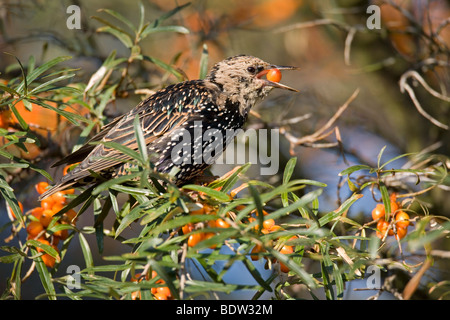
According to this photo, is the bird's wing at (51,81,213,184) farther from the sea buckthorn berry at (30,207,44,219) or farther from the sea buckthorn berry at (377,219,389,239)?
the sea buckthorn berry at (377,219,389,239)

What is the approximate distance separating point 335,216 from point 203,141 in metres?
1.17

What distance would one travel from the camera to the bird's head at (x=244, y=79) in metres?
3.49

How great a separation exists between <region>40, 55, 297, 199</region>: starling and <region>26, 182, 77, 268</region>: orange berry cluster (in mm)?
117

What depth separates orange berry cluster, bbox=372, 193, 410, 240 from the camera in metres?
2.31

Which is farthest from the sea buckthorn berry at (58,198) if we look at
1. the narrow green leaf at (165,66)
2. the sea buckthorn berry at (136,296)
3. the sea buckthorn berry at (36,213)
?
the narrow green leaf at (165,66)

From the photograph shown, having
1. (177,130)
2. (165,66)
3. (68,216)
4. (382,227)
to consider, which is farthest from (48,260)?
(382,227)

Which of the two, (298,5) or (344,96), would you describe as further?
(298,5)

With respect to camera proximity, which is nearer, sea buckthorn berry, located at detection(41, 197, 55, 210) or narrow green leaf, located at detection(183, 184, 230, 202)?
narrow green leaf, located at detection(183, 184, 230, 202)

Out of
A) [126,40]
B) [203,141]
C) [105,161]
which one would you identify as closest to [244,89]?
[203,141]

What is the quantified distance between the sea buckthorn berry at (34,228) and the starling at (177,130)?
0.95ft

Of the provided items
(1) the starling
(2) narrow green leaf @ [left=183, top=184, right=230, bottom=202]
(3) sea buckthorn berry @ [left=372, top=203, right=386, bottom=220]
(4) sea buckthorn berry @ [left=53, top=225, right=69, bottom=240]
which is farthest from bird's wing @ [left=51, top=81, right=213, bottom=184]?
(3) sea buckthorn berry @ [left=372, top=203, right=386, bottom=220]

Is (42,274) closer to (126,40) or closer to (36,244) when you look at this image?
(36,244)

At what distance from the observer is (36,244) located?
2.26 metres

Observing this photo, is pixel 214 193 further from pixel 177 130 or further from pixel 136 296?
pixel 177 130
